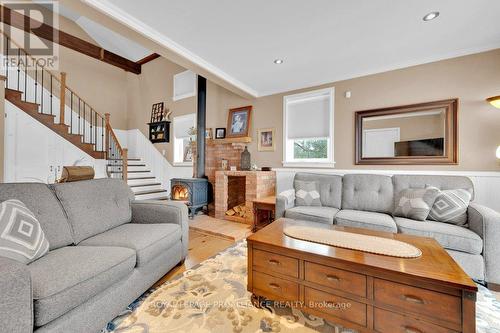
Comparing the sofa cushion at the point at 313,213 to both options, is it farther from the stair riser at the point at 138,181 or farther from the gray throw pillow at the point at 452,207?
the stair riser at the point at 138,181

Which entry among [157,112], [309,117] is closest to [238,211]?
[309,117]

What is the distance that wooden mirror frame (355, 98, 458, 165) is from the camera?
8.71 feet

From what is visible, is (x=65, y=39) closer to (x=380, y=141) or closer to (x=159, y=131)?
(x=159, y=131)

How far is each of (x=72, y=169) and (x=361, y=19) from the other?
3256mm

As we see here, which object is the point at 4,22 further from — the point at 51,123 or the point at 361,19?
the point at 361,19

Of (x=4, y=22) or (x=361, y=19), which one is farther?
(x=4, y=22)

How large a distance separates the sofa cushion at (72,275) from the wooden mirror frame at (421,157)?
3223 mm

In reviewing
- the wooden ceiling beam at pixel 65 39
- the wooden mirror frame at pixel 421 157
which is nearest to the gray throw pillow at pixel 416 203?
the wooden mirror frame at pixel 421 157

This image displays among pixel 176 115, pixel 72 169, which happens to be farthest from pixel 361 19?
pixel 176 115

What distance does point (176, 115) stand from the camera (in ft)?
17.7

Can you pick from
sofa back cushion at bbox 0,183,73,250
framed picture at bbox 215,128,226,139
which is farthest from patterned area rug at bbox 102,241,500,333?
framed picture at bbox 215,128,226,139

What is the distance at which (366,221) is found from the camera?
2.30m

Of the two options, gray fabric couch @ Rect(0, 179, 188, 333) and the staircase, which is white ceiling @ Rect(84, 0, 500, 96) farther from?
the staircase

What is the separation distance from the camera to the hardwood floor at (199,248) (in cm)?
213
